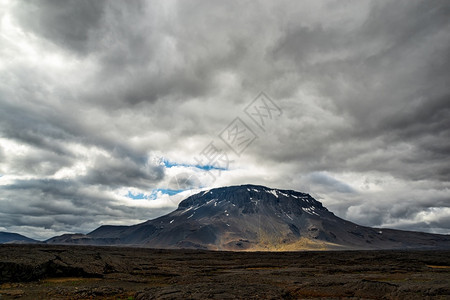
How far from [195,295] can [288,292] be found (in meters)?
9.67

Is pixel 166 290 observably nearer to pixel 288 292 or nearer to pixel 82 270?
pixel 288 292

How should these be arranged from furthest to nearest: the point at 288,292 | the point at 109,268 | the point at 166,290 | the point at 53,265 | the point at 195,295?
the point at 109,268, the point at 53,265, the point at 288,292, the point at 166,290, the point at 195,295

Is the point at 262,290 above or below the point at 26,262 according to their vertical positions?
below

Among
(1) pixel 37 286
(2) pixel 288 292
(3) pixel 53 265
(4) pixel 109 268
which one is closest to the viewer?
(2) pixel 288 292

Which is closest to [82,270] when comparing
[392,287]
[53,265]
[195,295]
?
[53,265]

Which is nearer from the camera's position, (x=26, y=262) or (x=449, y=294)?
(x=449, y=294)

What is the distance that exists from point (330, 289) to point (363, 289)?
3.21 metres

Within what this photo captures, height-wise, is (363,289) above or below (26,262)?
below

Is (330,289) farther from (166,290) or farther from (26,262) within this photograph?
(26,262)

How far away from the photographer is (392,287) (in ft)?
88.3

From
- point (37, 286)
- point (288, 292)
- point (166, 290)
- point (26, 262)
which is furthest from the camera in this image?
point (26, 262)

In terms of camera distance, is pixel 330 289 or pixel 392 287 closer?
pixel 392 287

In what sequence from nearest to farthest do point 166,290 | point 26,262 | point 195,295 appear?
point 195,295 → point 166,290 → point 26,262

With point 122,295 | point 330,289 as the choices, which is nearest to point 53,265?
point 122,295
